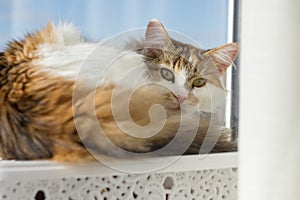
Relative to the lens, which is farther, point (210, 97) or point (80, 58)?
point (210, 97)

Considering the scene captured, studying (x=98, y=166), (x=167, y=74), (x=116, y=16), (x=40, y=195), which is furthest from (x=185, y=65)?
(x=40, y=195)

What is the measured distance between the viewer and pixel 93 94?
1.08 metres

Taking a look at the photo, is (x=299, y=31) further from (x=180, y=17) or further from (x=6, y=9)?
(x=6, y=9)

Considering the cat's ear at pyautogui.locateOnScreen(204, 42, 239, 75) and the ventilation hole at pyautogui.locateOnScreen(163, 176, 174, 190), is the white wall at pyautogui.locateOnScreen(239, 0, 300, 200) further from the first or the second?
the ventilation hole at pyautogui.locateOnScreen(163, 176, 174, 190)

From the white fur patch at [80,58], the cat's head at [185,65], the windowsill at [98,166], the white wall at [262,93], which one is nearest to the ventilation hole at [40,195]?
the windowsill at [98,166]

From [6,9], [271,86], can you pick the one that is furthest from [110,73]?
[271,86]

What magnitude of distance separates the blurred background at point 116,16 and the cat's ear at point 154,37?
0.02 meters

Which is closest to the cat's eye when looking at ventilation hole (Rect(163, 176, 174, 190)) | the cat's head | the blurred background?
the cat's head

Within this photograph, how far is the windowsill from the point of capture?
1.01 meters

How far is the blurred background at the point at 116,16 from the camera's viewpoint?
40.6 inches

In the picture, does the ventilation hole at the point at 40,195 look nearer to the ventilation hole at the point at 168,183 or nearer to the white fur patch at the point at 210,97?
the ventilation hole at the point at 168,183

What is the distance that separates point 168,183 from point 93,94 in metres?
0.32

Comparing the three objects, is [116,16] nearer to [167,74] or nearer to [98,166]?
[167,74]

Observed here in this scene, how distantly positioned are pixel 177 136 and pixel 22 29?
48 cm
